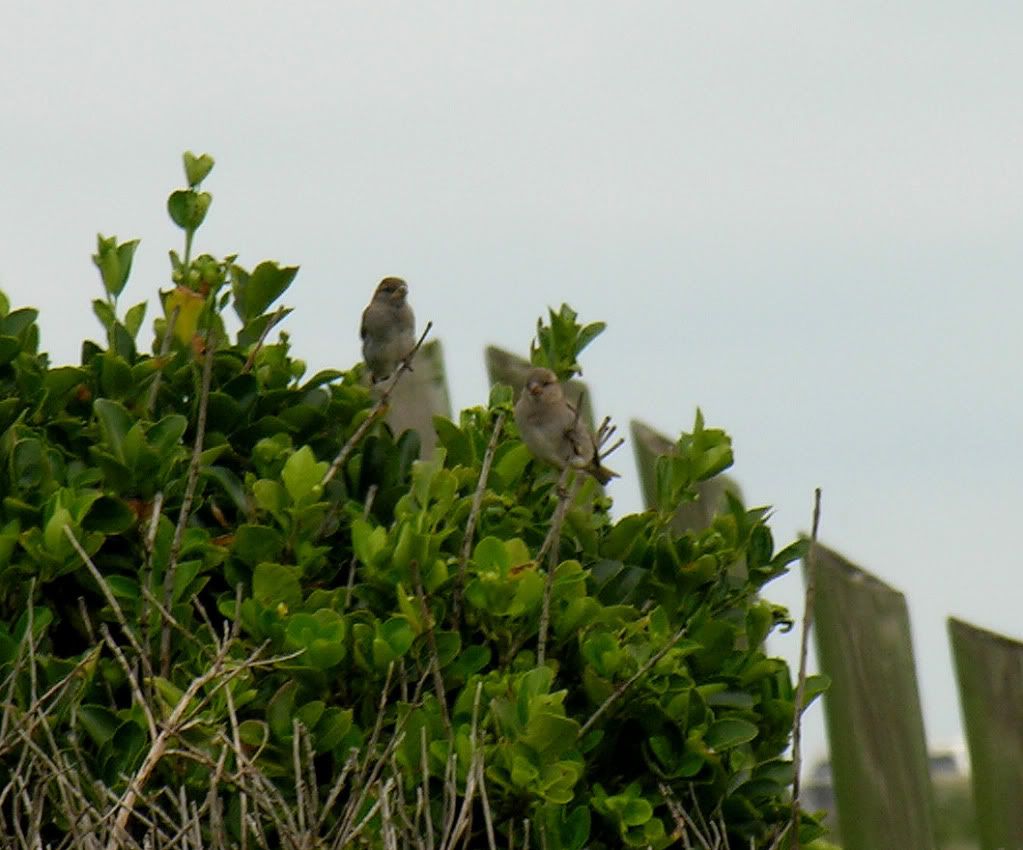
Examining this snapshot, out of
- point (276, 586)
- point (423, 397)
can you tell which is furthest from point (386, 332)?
point (276, 586)

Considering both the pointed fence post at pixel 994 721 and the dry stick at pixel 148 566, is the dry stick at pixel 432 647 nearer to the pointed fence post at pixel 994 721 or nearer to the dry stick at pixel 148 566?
the dry stick at pixel 148 566

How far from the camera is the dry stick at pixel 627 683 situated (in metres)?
3.13

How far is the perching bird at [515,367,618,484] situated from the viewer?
4234 millimetres

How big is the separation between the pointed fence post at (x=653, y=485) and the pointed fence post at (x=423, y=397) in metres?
0.58

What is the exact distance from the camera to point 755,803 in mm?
3621

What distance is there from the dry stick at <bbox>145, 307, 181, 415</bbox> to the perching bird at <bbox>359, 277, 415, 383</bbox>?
2.15 metres

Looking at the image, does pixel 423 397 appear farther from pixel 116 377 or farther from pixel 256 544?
pixel 256 544

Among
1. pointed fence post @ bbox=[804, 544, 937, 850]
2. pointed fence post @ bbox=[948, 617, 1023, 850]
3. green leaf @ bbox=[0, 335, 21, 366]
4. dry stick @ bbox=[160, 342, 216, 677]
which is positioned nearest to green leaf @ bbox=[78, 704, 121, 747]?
dry stick @ bbox=[160, 342, 216, 677]

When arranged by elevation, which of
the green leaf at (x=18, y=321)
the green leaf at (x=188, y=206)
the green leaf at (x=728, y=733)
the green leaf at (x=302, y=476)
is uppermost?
the green leaf at (x=188, y=206)

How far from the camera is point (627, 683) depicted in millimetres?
3232

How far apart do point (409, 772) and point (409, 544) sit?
1.39 feet

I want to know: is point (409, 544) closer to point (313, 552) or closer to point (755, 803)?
point (313, 552)

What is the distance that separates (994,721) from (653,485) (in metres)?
1.02

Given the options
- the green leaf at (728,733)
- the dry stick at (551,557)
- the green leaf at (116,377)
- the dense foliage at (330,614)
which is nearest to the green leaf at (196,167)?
the dense foliage at (330,614)
